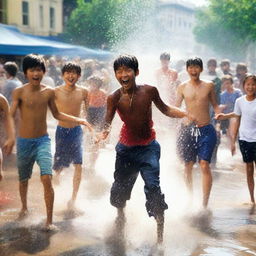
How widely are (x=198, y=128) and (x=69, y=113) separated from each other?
67.3 inches

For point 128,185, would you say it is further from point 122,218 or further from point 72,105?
point 72,105

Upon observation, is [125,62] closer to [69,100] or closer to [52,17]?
[69,100]

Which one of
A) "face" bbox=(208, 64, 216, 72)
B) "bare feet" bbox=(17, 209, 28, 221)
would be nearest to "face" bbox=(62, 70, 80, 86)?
"bare feet" bbox=(17, 209, 28, 221)

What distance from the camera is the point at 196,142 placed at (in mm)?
5910

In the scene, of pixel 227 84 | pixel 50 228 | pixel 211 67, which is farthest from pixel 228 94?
pixel 50 228

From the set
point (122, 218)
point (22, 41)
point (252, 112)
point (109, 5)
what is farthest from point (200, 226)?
A: point (109, 5)

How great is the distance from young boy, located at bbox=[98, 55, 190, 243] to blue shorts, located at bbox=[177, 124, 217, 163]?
3.75 ft

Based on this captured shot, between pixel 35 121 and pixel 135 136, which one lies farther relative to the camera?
pixel 35 121

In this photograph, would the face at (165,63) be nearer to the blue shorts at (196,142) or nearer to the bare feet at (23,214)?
the blue shorts at (196,142)

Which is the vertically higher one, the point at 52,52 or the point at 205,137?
the point at 52,52

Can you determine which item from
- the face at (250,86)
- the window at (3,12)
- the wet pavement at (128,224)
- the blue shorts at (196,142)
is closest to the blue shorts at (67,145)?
the wet pavement at (128,224)

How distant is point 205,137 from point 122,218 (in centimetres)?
152

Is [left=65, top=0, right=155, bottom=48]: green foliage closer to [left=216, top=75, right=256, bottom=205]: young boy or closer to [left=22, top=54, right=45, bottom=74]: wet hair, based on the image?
[left=216, top=75, right=256, bottom=205]: young boy

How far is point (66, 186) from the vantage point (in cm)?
684
